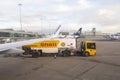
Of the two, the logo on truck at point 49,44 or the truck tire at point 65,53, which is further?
the logo on truck at point 49,44

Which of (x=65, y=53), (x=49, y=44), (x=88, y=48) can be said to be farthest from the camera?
(x=49, y=44)

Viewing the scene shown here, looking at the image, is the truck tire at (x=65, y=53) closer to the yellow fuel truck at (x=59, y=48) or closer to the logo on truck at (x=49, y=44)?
the yellow fuel truck at (x=59, y=48)

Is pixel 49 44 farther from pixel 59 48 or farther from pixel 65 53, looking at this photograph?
pixel 65 53

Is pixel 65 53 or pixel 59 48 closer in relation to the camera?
pixel 65 53

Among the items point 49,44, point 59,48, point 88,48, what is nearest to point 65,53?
point 59,48

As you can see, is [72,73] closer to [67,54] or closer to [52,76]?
[52,76]

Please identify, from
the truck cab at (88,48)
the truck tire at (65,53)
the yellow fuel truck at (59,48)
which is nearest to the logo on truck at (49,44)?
the yellow fuel truck at (59,48)

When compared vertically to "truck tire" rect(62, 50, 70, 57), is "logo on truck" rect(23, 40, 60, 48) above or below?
above

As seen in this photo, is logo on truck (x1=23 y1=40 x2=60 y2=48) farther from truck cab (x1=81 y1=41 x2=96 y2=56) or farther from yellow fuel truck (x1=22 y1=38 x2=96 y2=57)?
truck cab (x1=81 y1=41 x2=96 y2=56)

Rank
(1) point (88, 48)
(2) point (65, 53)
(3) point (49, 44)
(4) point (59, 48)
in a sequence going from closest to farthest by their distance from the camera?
1. (1) point (88, 48)
2. (2) point (65, 53)
3. (3) point (49, 44)
4. (4) point (59, 48)

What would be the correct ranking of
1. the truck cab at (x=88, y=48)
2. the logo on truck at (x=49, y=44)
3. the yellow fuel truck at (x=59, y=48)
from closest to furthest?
the truck cab at (x=88, y=48), the yellow fuel truck at (x=59, y=48), the logo on truck at (x=49, y=44)

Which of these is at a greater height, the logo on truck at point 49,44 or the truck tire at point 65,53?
the logo on truck at point 49,44

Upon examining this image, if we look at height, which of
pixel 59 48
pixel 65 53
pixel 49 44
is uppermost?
pixel 49 44

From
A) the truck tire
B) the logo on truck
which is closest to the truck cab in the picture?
the truck tire
